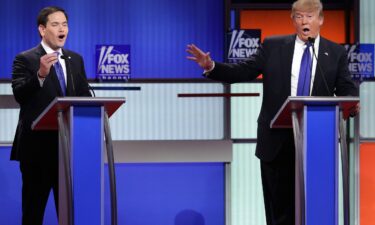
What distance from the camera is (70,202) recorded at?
3053 mm

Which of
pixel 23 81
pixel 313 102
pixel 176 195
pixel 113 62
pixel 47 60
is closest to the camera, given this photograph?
pixel 313 102

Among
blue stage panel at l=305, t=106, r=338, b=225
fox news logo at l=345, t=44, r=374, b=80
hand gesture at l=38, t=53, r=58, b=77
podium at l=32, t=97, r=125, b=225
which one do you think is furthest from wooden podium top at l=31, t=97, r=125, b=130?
fox news logo at l=345, t=44, r=374, b=80

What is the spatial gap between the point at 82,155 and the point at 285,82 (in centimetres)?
119

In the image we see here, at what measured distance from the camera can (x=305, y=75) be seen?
11.8ft

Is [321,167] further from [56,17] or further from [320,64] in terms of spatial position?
[56,17]

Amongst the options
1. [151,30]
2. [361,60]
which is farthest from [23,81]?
[361,60]

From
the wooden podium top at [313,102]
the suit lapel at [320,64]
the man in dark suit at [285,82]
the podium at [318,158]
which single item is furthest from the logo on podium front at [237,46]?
the podium at [318,158]

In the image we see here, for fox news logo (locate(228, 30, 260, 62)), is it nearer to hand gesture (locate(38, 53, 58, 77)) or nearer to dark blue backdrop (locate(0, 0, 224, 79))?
dark blue backdrop (locate(0, 0, 224, 79))

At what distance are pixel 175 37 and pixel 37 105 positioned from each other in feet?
6.01

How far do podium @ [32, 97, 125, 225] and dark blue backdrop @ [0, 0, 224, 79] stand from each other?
2.29 metres

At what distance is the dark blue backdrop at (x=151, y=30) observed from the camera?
212 inches

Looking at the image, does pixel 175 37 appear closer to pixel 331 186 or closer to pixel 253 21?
pixel 253 21

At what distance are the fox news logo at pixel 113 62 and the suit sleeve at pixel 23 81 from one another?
58.0 inches

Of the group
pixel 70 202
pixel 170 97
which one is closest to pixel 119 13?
pixel 170 97
